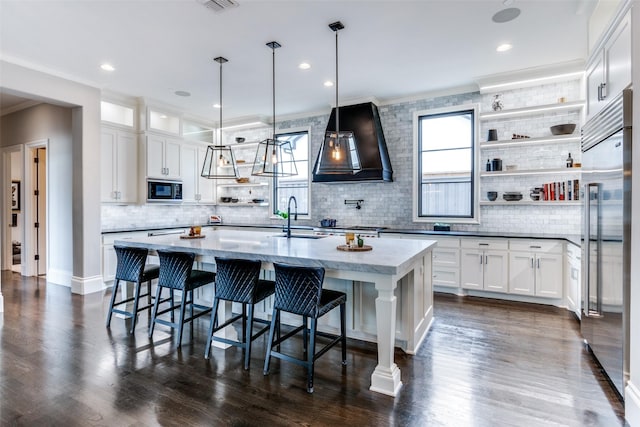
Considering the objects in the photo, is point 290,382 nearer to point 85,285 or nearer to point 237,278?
point 237,278

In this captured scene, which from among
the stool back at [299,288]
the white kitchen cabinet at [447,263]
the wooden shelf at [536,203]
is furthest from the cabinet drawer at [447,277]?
the stool back at [299,288]

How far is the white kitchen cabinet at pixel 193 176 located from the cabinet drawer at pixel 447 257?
4.66m

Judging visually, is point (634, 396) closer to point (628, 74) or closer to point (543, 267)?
point (628, 74)

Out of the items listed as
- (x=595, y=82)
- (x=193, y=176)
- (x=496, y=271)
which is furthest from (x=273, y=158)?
(x=193, y=176)

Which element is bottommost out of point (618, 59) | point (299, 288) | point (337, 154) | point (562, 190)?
point (299, 288)

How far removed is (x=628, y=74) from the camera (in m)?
2.16

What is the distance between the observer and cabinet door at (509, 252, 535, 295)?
433cm

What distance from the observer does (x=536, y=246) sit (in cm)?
429

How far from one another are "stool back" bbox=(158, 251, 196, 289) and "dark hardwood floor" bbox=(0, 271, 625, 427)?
56cm

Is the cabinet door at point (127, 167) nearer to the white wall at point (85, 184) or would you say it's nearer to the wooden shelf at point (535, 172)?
the white wall at point (85, 184)

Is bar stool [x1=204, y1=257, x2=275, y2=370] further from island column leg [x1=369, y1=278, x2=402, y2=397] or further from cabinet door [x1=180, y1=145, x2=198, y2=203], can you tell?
cabinet door [x1=180, y1=145, x2=198, y2=203]

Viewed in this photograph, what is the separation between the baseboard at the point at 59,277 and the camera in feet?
17.5

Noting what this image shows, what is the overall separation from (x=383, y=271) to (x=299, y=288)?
1.98 ft

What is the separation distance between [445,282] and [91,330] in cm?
434
